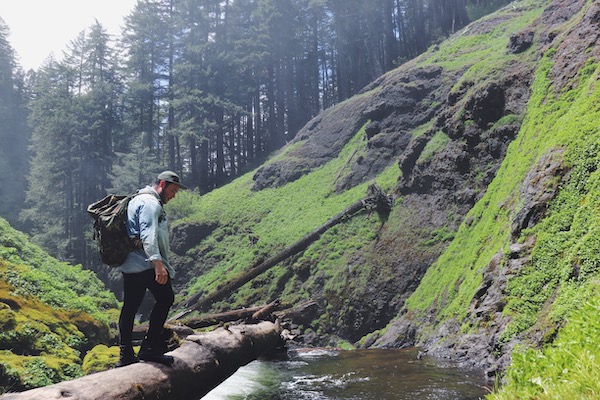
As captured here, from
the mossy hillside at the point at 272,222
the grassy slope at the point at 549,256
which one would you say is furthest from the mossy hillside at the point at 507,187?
the mossy hillside at the point at 272,222

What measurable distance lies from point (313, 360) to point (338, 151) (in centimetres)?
2420

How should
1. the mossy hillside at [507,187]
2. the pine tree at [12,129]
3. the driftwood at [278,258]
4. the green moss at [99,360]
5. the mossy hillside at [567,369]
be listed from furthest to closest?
the pine tree at [12,129]
the driftwood at [278,258]
the mossy hillside at [507,187]
the green moss at [99,360]
the mossy hillside at [567,369]

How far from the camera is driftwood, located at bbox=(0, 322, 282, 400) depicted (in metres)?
4.17

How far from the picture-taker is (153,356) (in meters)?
5.36

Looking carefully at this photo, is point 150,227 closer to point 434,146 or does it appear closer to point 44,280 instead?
point 44,280

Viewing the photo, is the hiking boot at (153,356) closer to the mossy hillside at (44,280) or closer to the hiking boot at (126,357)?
the hiking boot at (126,357)

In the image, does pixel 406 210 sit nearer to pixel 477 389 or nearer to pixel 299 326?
pixel 299 326

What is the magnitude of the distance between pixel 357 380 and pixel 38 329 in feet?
21.0

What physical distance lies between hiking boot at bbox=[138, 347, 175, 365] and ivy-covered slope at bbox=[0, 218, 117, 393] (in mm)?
3201

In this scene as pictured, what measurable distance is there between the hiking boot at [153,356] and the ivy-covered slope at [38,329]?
10.5 ft

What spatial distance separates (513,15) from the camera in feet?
125

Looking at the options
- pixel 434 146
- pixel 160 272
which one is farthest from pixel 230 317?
pixel 160 272

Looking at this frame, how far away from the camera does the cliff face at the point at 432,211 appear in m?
11.5

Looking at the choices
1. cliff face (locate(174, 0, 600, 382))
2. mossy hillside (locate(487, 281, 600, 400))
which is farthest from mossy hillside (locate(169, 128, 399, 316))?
mossy hillside (locate(487, 281, 600, 400))
